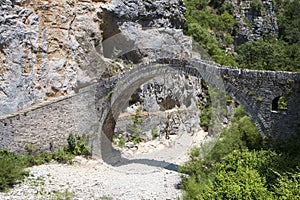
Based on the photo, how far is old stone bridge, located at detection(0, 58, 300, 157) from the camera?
34.2ft

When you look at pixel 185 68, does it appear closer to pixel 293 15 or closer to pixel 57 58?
pixel 57 58

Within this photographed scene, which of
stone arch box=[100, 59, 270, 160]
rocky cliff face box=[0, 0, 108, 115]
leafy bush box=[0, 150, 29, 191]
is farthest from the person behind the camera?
rocky cliff face box=[0, 0, 108, 115]

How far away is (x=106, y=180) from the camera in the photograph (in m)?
12.6

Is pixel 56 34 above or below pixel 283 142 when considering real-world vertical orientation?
above

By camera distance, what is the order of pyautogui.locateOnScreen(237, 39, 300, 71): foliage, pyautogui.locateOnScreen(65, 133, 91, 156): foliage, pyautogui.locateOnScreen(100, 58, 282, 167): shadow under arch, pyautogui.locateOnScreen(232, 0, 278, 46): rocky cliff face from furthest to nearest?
pyautogui.locateOnScreen(232, 0, 278, 46): rocky cliff face → pyautogui.locateOnScreen(237, 39, 300, 71): foliage → pyautogui.locateOnScreen(65, 133, 91, 156): foliage → pyautogui.locateOnScreen(100, 58, 282, 167): shadow under arch

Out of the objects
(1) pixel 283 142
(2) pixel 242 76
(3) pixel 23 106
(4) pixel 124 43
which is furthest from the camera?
(4) pixel 124 43

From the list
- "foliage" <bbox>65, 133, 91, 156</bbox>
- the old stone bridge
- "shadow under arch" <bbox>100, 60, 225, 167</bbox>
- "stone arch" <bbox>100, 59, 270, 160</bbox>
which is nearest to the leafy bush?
the old stone bridge

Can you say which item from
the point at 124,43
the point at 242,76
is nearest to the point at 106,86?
the point at 124,43

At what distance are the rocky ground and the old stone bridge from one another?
1.27 m

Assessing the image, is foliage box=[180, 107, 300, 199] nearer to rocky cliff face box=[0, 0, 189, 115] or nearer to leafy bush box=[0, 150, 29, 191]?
leafy bush box=[0, 150, 29, 191]

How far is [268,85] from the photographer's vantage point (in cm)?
1055

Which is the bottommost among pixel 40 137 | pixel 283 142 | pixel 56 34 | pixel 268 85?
pixel 40 137

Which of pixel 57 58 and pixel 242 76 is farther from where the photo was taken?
pixel 57 58

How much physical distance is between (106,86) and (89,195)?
5.55 metres
